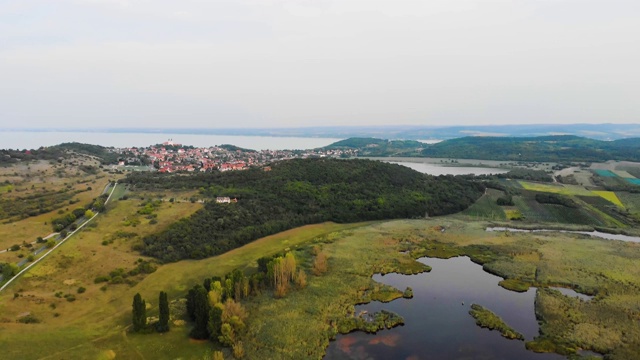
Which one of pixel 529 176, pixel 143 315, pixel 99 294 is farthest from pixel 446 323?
pixel 529 176

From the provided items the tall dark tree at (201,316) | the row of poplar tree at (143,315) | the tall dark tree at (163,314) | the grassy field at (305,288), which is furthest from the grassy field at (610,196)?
the row of poplar tree at (143,315)

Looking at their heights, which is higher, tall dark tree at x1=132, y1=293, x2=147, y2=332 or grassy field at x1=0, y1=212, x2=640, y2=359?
tall dark tree at x1=132, y1=293, x2=147, y2=332

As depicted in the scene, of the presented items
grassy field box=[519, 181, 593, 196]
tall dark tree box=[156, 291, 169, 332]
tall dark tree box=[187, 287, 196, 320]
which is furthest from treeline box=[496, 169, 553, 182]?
tall dark tree box=[156, 291, 169, 332]

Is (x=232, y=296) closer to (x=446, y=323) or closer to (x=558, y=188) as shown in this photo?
(x=446, y=323)

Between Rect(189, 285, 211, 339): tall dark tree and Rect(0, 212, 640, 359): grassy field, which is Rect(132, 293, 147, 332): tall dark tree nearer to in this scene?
Rect(0, 212, 640, 359): grassy field

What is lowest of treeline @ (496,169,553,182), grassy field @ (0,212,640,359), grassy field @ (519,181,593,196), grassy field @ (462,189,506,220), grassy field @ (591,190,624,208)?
grassy field @ (0,212,640,359)

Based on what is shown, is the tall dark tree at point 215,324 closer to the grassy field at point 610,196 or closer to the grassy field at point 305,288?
Result: the grassy field at point 305,288
